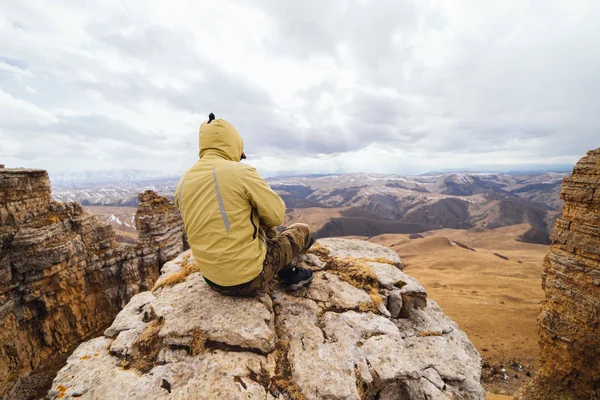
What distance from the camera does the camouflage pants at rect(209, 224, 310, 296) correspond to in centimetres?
415

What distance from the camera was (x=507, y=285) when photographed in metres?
26.1

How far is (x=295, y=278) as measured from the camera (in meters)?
5.07

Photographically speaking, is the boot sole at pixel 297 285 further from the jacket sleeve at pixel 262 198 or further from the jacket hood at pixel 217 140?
the jacket hood at pixel 217 140

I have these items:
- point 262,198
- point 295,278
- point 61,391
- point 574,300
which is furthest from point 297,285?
point 574,300

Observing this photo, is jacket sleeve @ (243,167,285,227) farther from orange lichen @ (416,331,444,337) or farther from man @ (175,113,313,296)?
orange lichen @ (416,331,444,337)

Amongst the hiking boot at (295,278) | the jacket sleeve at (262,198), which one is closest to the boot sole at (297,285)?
the hiking boot at (295,278)

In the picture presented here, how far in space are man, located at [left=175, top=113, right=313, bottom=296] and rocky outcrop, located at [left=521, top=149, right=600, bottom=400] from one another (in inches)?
493

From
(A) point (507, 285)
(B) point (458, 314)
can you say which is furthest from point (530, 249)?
(B) point (458, 314)

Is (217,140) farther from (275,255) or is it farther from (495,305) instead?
(495,305)

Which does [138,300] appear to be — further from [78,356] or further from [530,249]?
[530,249]

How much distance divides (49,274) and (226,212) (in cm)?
1417

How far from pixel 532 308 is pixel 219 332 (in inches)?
1056

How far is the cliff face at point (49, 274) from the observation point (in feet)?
36.0

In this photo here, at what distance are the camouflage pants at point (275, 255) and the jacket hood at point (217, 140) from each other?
1701 mm
